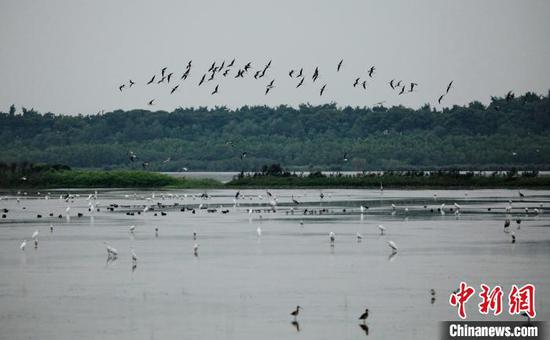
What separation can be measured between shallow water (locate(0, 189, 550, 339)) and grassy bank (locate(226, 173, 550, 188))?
3436 cm

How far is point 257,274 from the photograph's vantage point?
29.3 m

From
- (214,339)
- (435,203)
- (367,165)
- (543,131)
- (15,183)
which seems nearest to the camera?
(214,339)

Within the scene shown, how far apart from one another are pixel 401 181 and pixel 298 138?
90.8m

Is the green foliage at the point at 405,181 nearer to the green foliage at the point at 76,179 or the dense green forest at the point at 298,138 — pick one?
the green foliage at the point at 76,179

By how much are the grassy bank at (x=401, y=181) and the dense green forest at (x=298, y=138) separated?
45.9 metres

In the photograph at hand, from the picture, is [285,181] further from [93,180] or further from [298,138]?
[298,138]

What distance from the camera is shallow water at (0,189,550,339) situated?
22.1 metres

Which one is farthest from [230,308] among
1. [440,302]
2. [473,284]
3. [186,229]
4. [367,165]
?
[367,165]

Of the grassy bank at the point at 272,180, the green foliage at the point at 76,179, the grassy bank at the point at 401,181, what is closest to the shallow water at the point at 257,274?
the grassy bank at the point at 401,181

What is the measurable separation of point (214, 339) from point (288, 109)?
571ft

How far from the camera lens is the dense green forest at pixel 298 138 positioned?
14838 cm

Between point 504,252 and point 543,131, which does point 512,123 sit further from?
point 504,252

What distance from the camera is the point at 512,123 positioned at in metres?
167

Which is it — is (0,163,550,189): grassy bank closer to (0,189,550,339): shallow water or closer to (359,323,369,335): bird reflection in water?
(0,189,550,339): shallow water
